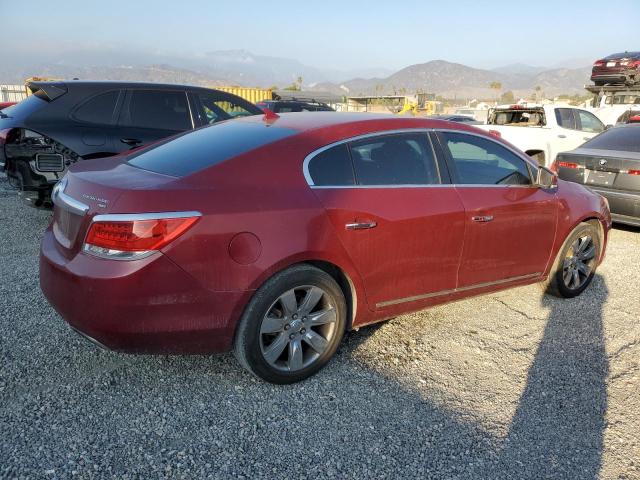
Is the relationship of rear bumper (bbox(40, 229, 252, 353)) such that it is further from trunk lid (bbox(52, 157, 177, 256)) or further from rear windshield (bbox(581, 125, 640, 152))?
rear windshield (bbox(581, 125, 640, 152))

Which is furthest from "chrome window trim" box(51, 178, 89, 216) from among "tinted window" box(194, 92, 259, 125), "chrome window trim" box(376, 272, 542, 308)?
"tinted window" box(194, 92, 259, 125)

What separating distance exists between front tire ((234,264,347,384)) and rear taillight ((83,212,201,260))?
0.57 meters

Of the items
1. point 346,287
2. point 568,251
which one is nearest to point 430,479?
point 346,287

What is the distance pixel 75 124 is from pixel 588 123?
9.81 meters

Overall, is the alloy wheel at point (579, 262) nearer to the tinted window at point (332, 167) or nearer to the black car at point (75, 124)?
the tinted window at point (332, 167)

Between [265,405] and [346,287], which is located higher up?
[346,287]

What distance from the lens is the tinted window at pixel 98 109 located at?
19.4 feet

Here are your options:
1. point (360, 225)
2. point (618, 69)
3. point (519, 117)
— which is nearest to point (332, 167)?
point (360, 225)

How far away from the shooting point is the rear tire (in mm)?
4594

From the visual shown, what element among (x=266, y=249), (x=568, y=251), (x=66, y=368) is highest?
(x=266, y=249)

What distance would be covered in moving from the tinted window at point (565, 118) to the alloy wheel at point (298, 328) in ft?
29.9

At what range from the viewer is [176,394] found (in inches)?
118

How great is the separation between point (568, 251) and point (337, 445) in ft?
9.98

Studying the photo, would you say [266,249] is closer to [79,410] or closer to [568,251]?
[79,410]
